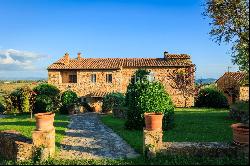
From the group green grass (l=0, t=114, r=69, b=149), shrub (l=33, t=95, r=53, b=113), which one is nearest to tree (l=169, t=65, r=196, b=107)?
shrub (l=33, t=95, r=53, b=113)

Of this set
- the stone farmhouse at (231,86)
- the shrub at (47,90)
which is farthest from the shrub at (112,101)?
the stone farmhouse at (231,86)

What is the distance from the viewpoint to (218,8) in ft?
50.6

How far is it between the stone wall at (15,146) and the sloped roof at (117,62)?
24807 mm

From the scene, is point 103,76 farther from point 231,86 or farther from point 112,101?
point 231,86

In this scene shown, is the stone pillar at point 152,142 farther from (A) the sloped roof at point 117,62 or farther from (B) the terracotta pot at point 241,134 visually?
(A) the sloped roof at point 117,62

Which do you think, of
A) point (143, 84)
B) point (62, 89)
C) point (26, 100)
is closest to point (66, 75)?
point (62, 89)

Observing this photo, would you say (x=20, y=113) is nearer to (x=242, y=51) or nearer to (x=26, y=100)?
(x=26, y=100)

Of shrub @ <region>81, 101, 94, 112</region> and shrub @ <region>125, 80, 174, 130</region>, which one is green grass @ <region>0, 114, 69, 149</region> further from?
shrub @ <region>81, 101, 94, 112</region>

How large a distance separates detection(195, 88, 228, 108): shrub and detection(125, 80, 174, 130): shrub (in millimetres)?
20970

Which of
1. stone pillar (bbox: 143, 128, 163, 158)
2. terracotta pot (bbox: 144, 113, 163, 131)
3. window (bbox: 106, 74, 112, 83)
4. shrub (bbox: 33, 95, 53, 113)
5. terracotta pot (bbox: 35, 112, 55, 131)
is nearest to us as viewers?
stone pillar (bbox: 143, 128, 163, 158)

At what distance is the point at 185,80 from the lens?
125 feet

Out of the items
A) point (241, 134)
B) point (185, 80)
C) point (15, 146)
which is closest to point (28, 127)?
point (15, 146)

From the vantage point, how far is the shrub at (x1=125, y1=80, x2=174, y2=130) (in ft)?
57.6

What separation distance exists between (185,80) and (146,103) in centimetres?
2140
